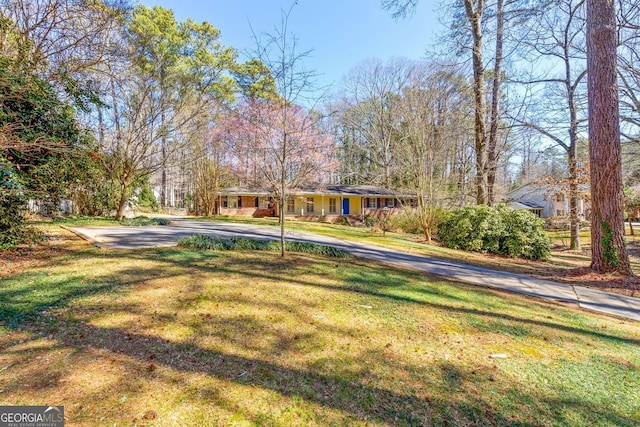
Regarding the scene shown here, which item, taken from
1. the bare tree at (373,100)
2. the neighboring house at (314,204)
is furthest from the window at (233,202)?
the bare tree at (373,100)

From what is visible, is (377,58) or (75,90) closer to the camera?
(75,90)

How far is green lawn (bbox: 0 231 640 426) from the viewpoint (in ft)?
6.43

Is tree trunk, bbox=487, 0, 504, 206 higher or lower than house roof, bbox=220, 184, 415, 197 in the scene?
higher

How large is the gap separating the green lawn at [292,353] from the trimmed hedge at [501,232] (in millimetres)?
6482

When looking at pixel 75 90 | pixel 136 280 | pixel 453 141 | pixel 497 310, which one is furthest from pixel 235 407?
pixel 453 141

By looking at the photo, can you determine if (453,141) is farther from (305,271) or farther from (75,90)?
(75,90)

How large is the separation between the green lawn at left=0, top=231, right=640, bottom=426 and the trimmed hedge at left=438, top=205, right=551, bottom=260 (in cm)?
648

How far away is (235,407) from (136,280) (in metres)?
3.05

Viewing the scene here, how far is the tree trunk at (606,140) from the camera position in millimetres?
6578

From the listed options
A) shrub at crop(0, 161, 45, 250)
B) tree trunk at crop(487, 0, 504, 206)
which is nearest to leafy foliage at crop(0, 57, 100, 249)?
shrub at crop(0, 161, 45, 250)

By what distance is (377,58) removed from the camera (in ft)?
78.0

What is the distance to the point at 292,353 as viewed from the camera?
264 centimetres

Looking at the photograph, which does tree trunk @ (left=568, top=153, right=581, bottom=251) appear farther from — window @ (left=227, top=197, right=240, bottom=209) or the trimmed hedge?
window @ (left=227, top=197, right=240, bottom=209)

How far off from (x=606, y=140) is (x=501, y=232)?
4.48 m
